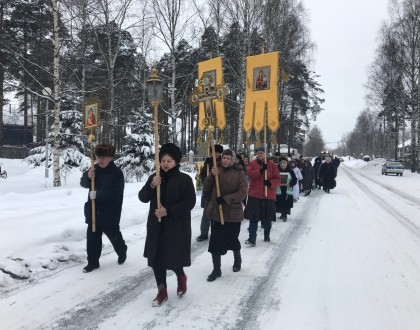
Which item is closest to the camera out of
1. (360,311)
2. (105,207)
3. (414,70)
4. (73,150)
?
(360,311)

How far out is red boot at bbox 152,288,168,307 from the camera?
383 centimetres

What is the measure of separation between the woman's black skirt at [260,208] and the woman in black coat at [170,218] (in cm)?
288

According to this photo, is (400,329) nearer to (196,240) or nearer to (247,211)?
(247,211)

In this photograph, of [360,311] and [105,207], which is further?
[105,207]

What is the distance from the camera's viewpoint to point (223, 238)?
4.71m

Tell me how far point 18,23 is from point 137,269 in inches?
916

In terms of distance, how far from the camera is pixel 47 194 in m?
8.88

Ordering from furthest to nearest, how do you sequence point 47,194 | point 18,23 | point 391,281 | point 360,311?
point 18,23
point 47,194
point 391,281
point 360,311

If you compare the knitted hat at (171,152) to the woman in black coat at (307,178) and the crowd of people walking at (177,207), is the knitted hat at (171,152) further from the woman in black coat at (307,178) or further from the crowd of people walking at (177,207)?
the woman in black coat at (307,178)

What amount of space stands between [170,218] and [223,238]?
1176 millimetres

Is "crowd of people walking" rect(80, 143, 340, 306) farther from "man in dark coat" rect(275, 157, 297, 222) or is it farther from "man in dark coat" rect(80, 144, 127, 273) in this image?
"man in dark coat" rect(275, 157, 297, 222)

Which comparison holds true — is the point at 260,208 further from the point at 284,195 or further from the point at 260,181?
the point at 284,195

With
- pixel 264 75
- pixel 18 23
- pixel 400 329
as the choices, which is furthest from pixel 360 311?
pixel 18 23

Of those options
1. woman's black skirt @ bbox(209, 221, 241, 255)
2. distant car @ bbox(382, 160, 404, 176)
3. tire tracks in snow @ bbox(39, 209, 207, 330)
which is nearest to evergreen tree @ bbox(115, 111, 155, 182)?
tire tracks in snow @ bbox(39, 209, 207, 330)
